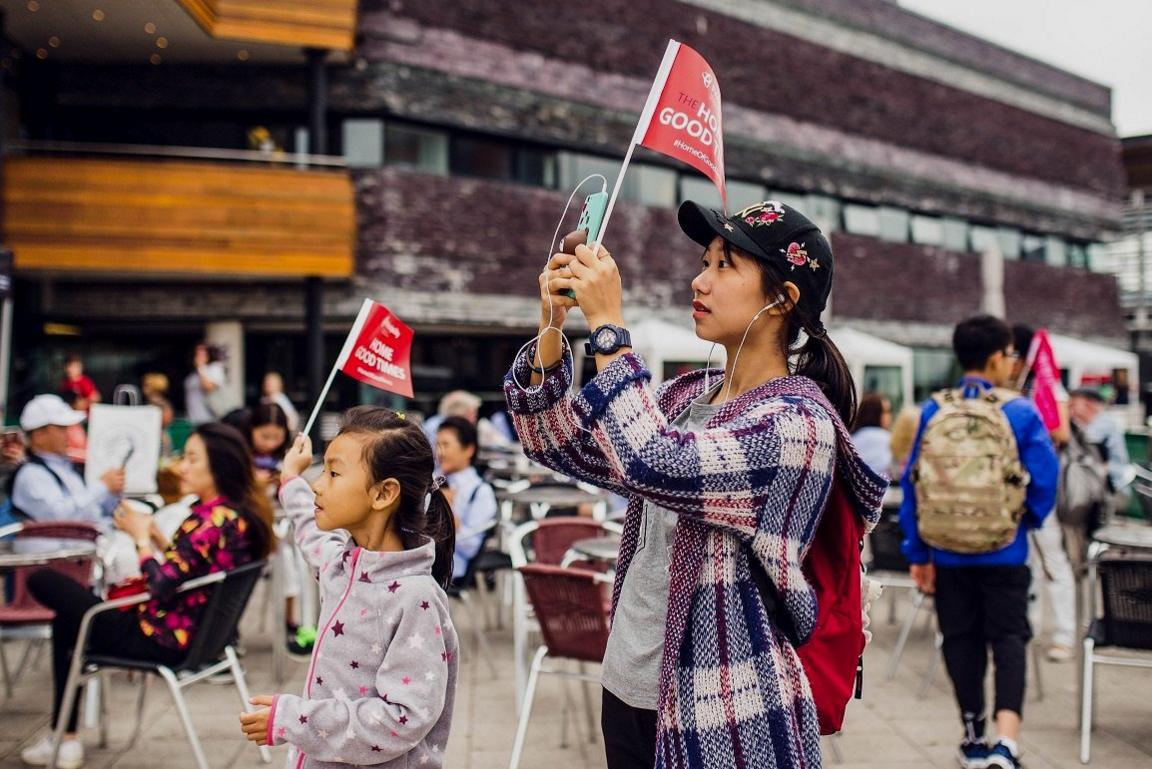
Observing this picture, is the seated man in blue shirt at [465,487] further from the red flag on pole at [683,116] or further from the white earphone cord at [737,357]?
the red flag on pole at [683,116]

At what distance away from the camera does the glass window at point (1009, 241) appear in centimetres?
2475

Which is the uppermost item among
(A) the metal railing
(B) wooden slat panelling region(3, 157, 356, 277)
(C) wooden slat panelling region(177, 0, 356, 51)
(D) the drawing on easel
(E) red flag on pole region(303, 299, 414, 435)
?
(C) wooden slat panelling region(177, 0, 356, 51)

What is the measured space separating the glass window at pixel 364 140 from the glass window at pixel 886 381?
9.39 metres

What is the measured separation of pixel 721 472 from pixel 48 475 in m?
5.17

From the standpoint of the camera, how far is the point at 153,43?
13711mm

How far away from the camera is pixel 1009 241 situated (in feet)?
81.9

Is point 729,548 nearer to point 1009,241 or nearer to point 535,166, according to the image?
point 535,166

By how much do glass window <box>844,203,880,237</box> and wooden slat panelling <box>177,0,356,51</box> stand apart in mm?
11826

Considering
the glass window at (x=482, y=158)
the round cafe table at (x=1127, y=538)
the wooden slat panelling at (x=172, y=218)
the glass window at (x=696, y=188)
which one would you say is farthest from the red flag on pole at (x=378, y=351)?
the glass window at (x=696, y=188)

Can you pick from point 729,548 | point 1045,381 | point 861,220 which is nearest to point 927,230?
point 861,220

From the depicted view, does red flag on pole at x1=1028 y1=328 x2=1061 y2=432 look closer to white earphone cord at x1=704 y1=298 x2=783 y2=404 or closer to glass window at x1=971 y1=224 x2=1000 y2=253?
white earphone cord at x1=704 y1=298 x2=783 y2=404

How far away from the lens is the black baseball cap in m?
1.81

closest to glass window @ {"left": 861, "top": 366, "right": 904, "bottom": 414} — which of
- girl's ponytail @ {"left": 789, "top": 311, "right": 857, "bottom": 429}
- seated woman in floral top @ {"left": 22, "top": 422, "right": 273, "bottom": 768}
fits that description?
seated woman in floral top @ {"left": 22, "top": 422, "right": 273, "bottom": 768}

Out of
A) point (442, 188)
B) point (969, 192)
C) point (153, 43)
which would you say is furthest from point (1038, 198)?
point (153, 43)
